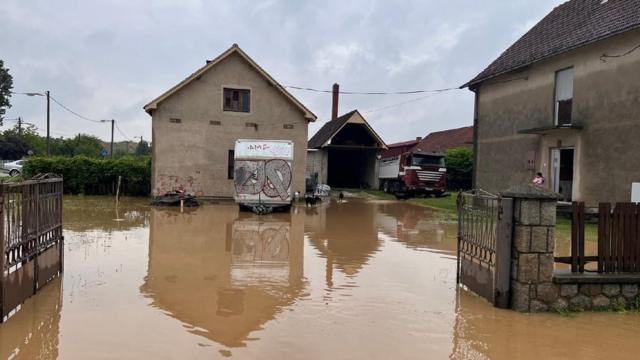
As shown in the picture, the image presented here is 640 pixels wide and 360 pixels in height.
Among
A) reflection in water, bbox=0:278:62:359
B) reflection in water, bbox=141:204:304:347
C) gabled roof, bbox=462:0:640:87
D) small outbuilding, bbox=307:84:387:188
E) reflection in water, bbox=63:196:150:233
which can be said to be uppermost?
gabled roof, bbox=462:0:640:87

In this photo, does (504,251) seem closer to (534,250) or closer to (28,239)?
(534,250)

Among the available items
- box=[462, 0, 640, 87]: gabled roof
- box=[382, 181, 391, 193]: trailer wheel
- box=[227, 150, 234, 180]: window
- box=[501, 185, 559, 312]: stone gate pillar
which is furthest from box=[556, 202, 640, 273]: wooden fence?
box=[382, 181, 391, 193]: trailer wheel

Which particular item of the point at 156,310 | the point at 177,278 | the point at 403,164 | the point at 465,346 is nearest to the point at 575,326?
the point at 465,346

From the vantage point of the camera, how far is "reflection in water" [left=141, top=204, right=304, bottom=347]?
21.1 feet

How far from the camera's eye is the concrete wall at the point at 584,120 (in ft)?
52.7

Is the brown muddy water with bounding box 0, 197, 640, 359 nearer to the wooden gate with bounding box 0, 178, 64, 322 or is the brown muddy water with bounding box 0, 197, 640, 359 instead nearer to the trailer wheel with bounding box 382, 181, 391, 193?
the wooden gate with bounding box 0, 178, 64, 322

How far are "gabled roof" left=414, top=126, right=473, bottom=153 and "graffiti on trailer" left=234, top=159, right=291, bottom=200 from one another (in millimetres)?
25194

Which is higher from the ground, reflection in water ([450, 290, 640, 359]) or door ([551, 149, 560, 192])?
door ([551, 149, 560, 192])

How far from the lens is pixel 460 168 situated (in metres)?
37.6

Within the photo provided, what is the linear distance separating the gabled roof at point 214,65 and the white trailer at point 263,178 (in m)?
6.98

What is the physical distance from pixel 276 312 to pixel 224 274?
2454 millimetres

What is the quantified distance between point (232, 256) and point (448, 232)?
7.49 m

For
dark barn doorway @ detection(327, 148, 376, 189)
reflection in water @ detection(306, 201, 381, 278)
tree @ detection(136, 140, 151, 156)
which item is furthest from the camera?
tree @ detection(136, 140, 151, 156)

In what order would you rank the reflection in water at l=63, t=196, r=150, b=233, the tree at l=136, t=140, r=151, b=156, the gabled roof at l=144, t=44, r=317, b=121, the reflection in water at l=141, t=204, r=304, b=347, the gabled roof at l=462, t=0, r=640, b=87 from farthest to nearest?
the tree at l=136, t=140, r=151, b=156 < the gabled roof at l=144, t=44, r=317, b=121 < the gabled roof at l=462, t=0, r=640, b=87 < the reflection in water at l=63, t=196, r=150, b=233 < the reflection in water at l=141, t=204, r=304, b=347
